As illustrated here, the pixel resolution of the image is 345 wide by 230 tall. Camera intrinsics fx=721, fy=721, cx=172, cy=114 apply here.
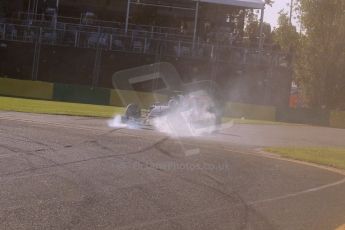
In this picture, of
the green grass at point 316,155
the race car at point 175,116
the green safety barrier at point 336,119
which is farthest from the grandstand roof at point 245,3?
the green grass at point 316,155

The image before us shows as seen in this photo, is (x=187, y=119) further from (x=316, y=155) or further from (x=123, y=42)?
(x=123, y=42)

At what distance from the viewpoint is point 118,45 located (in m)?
45.8

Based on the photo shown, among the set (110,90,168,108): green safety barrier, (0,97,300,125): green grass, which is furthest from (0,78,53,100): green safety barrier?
(0,97,300,125): green grass

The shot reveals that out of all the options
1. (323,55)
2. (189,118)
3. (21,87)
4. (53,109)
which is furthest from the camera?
(323,55)

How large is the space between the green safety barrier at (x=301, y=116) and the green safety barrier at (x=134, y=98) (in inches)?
293

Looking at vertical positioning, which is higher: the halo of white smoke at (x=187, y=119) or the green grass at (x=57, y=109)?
the halo of white smoke at (x=187, y=119)

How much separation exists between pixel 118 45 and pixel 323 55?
15285 mm

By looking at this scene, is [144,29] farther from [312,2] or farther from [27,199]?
[27,199]

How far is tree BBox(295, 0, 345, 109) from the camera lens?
51.0m

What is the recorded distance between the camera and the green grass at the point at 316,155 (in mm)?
17884

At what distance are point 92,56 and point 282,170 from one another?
107ft

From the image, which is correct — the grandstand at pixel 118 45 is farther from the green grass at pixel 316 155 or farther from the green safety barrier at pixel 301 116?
the green grass at pixel 316 155

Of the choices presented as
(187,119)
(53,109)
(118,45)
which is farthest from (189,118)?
(118,45)

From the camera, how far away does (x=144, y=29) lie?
47.8 m
